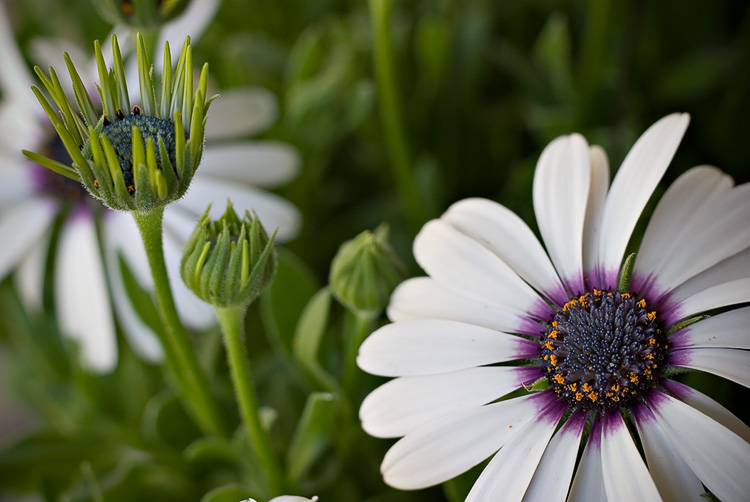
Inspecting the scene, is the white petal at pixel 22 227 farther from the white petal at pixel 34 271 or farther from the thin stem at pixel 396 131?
the thin stem at pixel 396 131

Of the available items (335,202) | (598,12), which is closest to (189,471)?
(335,202)

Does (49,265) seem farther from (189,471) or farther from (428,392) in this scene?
(428,392)

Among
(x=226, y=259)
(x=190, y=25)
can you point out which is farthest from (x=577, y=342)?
(x=190, y=25)

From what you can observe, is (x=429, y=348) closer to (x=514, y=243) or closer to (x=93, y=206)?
(x=514, y=243)

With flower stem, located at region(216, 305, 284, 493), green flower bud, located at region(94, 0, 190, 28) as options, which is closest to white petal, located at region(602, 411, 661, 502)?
flower stem, located at region(216, 305, 284, 493)

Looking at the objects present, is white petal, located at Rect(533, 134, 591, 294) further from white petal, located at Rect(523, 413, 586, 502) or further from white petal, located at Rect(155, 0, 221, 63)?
white petal, located at Rect(155, 0, 221, 63)
